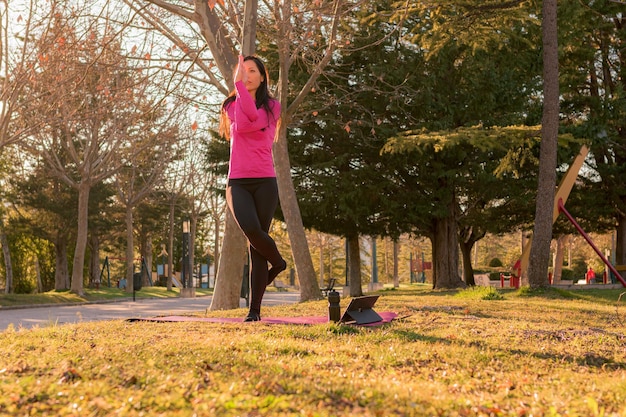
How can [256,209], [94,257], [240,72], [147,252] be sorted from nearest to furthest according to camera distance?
1. [240,72]
2. [256,209]
3. [94,257]
4. [147,252]

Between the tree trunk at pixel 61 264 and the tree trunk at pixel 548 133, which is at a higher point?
the tree trunk at pixel 548 133

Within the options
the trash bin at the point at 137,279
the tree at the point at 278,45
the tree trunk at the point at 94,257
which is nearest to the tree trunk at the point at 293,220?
the tree at the point at 278,45

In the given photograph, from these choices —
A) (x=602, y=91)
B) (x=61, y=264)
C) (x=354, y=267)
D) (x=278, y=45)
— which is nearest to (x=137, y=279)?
(x=61, y=264)

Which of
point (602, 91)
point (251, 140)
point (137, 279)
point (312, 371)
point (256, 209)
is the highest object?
point (602, 91)

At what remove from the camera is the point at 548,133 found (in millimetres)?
13883

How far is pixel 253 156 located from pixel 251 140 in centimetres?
Answer: 15

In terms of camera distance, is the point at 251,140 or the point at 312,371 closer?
the point at 312,371

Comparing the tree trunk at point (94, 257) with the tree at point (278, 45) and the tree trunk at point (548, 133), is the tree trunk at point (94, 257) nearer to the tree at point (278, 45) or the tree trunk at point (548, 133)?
the tree at point (278, 45)

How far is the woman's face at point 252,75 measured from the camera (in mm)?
6879

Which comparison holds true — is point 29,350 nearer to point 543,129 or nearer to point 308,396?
point 308,396

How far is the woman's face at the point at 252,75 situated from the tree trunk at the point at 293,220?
7483mm

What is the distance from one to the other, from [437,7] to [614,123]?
12.7 m

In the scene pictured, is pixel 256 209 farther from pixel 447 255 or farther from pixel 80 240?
pixel 80 240

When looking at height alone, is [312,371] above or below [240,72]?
below
